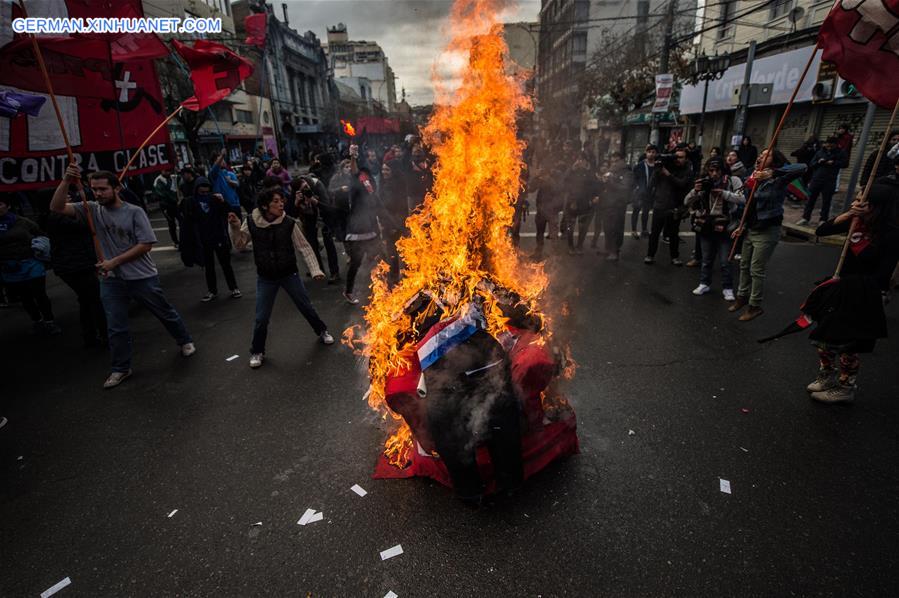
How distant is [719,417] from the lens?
3988 millimetres

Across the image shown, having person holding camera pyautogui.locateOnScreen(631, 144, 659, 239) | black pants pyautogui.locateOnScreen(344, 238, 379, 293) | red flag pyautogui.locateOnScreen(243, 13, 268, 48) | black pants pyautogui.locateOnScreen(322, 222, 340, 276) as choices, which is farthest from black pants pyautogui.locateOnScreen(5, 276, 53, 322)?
person holding camera pyautogui.locateOnScreen(631, 144, 659, 239)

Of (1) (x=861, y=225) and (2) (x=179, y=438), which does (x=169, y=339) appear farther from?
(1) (x=861, y=225)

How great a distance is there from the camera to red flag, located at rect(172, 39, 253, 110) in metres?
5.99

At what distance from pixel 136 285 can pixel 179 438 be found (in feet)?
6.75

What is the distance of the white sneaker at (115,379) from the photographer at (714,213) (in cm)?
812

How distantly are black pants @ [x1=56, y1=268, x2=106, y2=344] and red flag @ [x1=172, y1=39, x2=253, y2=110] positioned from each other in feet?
8.74

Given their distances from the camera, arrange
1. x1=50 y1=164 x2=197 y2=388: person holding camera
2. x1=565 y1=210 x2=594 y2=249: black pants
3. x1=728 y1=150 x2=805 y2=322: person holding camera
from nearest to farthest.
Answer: x1=50 y1=164 x2=197 y2=388: person holding camera → x1=728 y1=150 x2=805 y2=322: person holding camera → x1=565 y1=210 x2=594 y2=249: black pants

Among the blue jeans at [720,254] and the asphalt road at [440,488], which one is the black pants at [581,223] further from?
the asphalt road at [440,488]

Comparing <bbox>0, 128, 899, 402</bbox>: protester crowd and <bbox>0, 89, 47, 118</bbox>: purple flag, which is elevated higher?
<bbox>0, 89, 47, 118</bbox>: purple flag

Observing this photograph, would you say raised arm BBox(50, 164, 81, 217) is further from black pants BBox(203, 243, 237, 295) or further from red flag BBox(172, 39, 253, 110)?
black pants BBox(203, 243, 237, 295)

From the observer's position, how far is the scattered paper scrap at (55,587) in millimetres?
2604

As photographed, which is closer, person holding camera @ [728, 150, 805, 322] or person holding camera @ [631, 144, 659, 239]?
person holding camera @ [728, 150, 805, 322]

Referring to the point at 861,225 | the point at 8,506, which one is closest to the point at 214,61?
the point at 8,506

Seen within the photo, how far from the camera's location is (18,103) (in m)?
4.53
